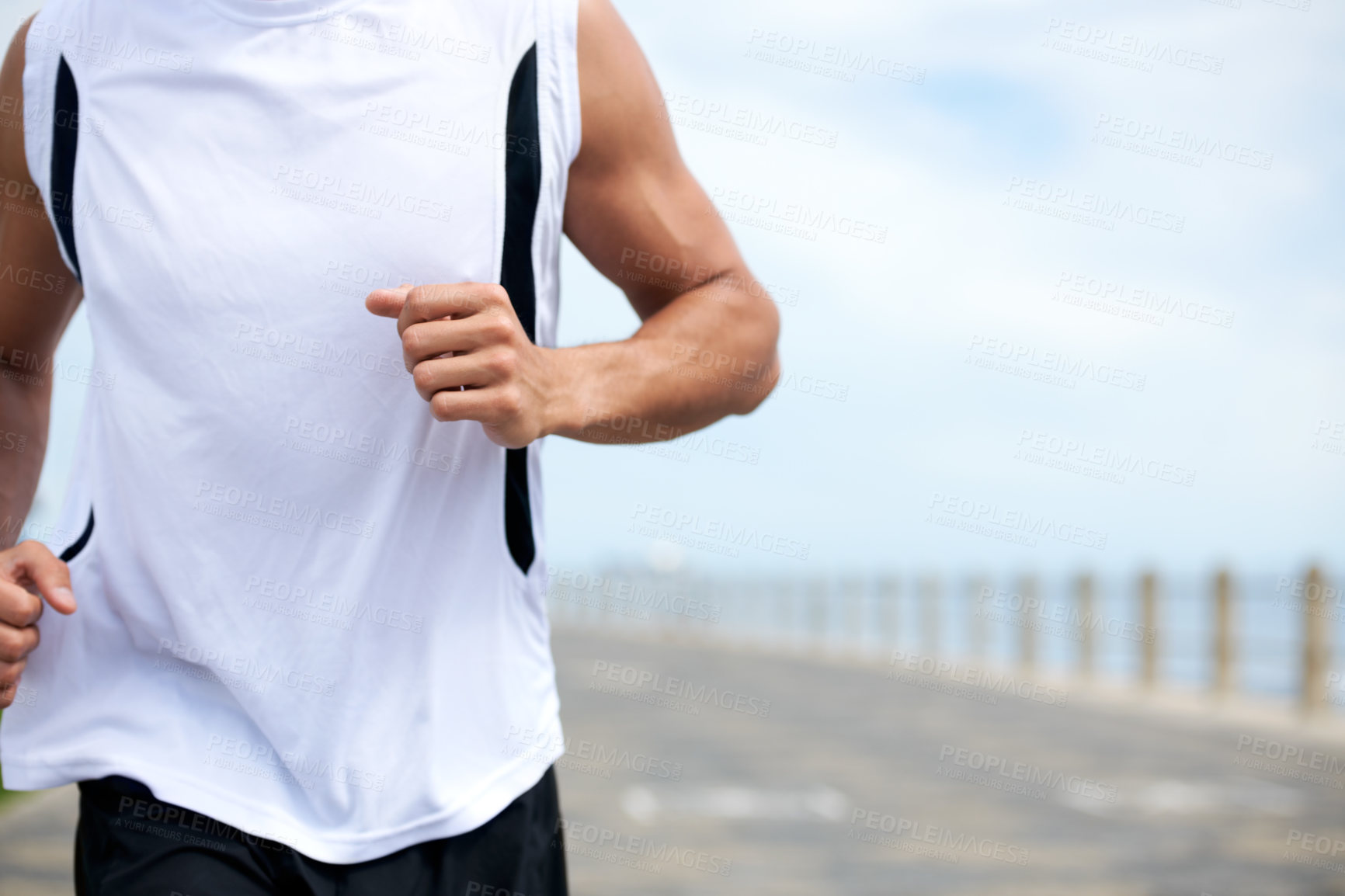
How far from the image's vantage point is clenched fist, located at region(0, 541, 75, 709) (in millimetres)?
1838

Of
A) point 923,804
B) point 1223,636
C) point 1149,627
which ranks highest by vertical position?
point 923,804

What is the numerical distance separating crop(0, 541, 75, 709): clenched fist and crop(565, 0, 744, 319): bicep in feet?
2.84

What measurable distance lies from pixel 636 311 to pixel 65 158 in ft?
2.81

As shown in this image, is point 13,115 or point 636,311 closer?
point 13,115

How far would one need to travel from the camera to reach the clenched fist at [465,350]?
163 cm

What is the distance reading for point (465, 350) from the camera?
1654 millimetres

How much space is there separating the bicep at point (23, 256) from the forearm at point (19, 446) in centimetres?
8

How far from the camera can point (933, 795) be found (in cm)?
925

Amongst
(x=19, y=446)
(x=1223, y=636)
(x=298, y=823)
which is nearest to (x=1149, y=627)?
(x=1223, y=636)

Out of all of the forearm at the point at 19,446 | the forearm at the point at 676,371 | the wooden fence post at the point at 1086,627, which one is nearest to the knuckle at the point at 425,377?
the forearm at the point at 676,371

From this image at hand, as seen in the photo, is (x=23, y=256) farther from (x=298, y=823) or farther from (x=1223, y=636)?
(x=1223, y=636)

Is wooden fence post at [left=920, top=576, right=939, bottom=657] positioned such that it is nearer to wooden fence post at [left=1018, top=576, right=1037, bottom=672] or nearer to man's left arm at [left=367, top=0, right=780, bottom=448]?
wooden fence post at [left=1018, top=576, right=1037, bottom=672]

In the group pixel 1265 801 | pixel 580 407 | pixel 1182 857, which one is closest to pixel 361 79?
pixel 580 407

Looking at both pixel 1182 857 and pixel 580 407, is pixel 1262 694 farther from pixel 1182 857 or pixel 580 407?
pixel 580 407
